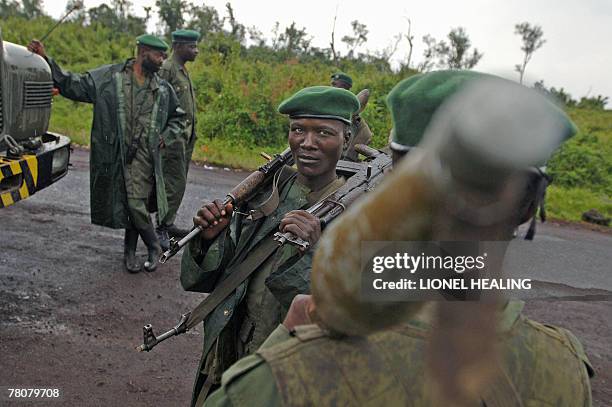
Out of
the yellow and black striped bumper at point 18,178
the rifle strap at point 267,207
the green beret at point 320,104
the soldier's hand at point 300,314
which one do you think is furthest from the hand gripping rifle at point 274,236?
the yellow and black striped bumper at point 18,178

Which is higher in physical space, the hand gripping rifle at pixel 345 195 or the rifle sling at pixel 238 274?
the hand gripping rifle at pixel 345 195

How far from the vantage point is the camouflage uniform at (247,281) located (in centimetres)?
222

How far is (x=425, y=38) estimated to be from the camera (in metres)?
17.3

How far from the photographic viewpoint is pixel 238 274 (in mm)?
2393

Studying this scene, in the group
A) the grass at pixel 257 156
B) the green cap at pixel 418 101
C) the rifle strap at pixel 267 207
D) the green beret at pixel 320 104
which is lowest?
the grass at pixel 257 156

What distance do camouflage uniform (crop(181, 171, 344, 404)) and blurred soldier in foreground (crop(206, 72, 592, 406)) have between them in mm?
1138

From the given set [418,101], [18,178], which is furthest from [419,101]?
[18,178]

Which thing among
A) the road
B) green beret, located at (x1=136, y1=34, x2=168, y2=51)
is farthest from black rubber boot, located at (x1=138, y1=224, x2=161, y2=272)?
green beret, located at (x1=136, y1=34, x2=168, y2=51)

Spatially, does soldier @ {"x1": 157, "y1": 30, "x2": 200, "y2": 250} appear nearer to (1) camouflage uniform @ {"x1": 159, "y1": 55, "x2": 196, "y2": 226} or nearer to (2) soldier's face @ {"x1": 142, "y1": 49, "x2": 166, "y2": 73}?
(1) camouflage uniform @ {"x1": 159, "y1": 55, "x2": 196, "y2": 226}

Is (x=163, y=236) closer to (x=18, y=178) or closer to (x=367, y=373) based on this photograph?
(x=18, y=178)

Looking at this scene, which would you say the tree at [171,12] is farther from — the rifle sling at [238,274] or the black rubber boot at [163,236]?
the rifle sling at [238,274]

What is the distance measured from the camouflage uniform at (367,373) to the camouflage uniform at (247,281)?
1.13 metres

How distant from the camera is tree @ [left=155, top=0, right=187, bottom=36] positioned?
72.6 ft

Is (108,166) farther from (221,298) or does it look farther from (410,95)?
(410,95)
